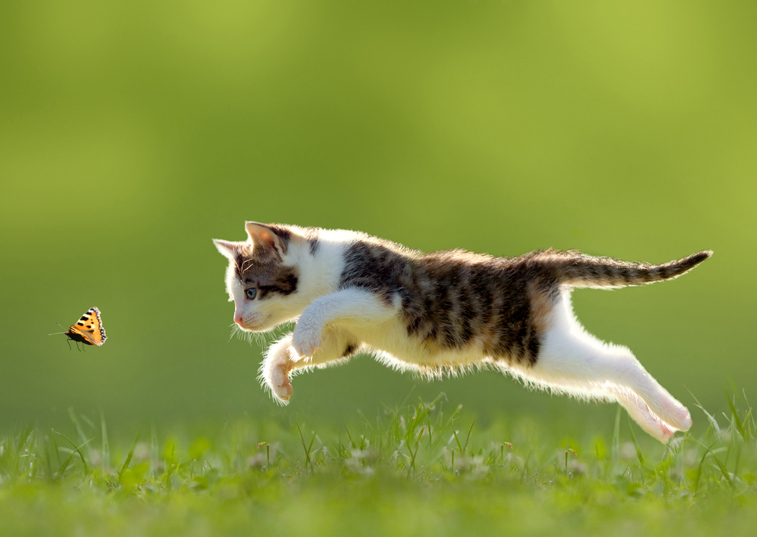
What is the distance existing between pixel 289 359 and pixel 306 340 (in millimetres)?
635

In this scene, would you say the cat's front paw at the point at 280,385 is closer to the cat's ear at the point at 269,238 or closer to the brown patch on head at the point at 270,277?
the brown patch on head at the point at 270,277

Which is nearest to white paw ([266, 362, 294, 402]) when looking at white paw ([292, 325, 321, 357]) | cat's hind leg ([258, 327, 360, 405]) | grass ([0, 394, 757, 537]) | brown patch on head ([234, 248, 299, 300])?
cat's hind leg ([258, 327, 360, 405])

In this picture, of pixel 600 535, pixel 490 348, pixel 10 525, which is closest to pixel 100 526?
pixel 10 525

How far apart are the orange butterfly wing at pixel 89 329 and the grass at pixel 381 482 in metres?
0.59

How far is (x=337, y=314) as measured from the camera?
3641 millimetres

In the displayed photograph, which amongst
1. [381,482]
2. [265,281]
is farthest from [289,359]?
[381,482]

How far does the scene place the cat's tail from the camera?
12.6 feet

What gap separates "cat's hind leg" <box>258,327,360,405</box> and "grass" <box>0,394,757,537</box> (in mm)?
259

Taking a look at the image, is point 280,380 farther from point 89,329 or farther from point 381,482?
point 381,482

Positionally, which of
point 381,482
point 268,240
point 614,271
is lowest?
point 381,482

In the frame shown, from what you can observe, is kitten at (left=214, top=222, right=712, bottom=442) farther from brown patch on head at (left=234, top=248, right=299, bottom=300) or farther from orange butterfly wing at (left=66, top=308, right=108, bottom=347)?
orange butterfly wing at (left=66, top=308, right=108, bottom=347)

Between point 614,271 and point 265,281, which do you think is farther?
point 265,281

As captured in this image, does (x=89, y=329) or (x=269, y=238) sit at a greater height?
(x=269, y=238)

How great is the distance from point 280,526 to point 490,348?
197cm
